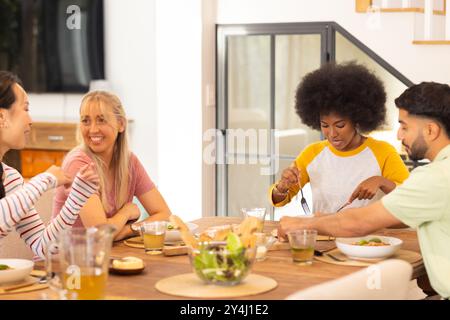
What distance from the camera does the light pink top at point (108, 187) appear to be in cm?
309

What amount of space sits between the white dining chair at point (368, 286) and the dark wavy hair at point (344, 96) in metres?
1.82

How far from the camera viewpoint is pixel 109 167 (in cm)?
329

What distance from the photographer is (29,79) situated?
21.5 feet

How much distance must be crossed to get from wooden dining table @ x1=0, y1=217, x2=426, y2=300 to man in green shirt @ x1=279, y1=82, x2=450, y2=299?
0.35ft

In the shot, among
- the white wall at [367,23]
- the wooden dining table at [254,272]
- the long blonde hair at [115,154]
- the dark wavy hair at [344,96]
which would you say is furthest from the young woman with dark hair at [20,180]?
the white wall at [367,23]

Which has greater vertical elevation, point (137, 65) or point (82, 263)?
point (137, 65)

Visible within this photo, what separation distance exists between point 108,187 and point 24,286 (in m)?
1.01

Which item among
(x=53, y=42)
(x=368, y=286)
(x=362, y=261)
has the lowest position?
(x=362, y=261)

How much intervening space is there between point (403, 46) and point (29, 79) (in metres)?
3.06

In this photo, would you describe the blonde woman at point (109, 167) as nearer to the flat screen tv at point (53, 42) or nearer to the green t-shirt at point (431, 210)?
the green t-shirt at point (431, 210)

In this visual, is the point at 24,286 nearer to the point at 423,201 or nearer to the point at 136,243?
the point at 136,243

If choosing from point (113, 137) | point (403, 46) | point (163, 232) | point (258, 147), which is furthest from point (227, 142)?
point (163, 232)

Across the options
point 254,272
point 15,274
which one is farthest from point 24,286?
point 254,272

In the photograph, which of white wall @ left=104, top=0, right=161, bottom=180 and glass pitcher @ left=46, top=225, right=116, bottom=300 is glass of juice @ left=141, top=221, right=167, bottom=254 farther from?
white wall @ left=104, top=0, right=161, bottom=180
